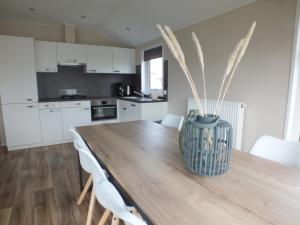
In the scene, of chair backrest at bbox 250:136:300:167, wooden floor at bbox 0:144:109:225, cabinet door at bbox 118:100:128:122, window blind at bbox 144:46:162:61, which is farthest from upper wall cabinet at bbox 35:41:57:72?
chair backrest at bbox 250:136:300:167

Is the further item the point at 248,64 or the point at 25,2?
the point at 25,2

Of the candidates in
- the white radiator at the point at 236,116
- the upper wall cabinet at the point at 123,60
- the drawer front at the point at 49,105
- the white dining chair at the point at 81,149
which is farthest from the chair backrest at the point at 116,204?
the upper wall cabinet at the point at 123,60

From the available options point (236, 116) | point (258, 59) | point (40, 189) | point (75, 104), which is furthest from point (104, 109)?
point (258, 59)

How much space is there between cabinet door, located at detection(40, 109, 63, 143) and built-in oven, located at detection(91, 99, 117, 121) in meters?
0.69

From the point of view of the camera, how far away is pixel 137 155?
1.28m

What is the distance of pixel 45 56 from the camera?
3822 mm

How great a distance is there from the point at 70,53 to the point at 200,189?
400 cm

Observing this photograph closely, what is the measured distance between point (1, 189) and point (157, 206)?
2.39m

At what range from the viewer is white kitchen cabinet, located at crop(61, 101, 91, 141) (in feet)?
13.0

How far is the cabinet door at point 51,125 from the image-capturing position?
148 inches

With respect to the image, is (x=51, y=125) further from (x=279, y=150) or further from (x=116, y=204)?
(x=279, y=150)

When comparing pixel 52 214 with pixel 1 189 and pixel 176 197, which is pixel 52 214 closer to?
pixel 1 189

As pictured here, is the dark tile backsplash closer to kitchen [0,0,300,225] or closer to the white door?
kitchen [0,0,300,225]

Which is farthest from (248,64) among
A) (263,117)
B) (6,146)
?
(6,146)
